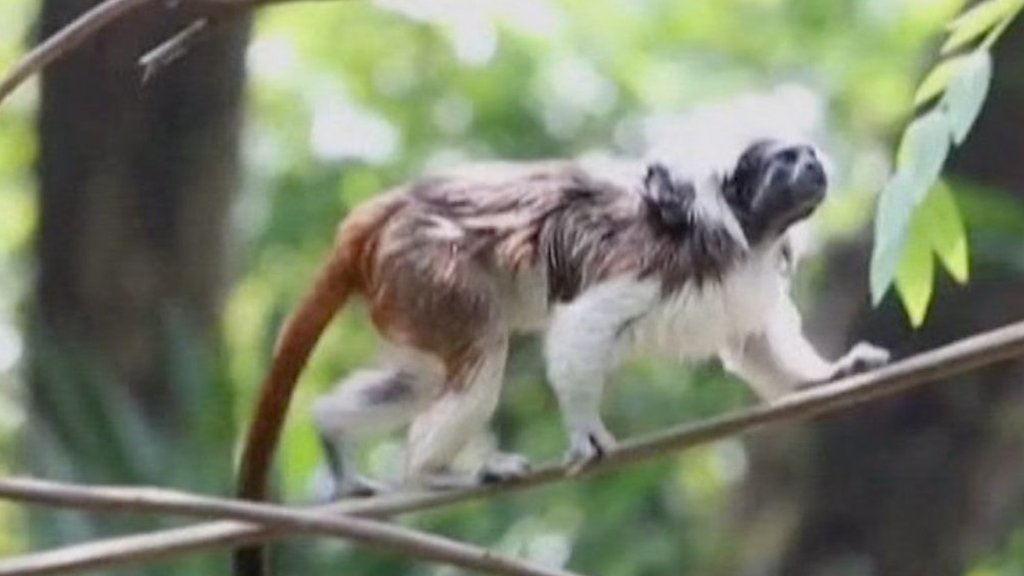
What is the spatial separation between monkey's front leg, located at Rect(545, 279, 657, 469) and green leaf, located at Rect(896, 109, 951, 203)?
0.37 meters

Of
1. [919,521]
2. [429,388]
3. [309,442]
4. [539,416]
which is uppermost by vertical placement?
[429,388]

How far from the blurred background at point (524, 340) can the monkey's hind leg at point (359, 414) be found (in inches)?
14.9

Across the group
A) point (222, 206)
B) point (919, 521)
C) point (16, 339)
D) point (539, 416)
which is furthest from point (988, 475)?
point (16, 339)

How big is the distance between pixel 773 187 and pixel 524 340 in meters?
0.93

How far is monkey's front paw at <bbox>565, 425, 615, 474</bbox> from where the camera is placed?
161 centimetres

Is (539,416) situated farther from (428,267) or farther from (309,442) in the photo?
(428,267)

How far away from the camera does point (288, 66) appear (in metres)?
4.37

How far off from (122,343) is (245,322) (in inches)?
27.4

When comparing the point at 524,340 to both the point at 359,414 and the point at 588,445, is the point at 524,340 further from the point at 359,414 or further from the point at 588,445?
the point at 588,445

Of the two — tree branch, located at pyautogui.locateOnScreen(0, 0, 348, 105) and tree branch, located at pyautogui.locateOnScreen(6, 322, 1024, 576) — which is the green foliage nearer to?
tree branch, located at pyautogui.locateOnScreen(6, 322, 1024, 576)

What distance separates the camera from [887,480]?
3164mm

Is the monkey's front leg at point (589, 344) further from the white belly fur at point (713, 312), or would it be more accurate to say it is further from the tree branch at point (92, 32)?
the tree branch at point (92, 32)

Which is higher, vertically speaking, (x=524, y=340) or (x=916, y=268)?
(x=916, y=268)

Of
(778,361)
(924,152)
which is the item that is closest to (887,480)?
(778,361)
